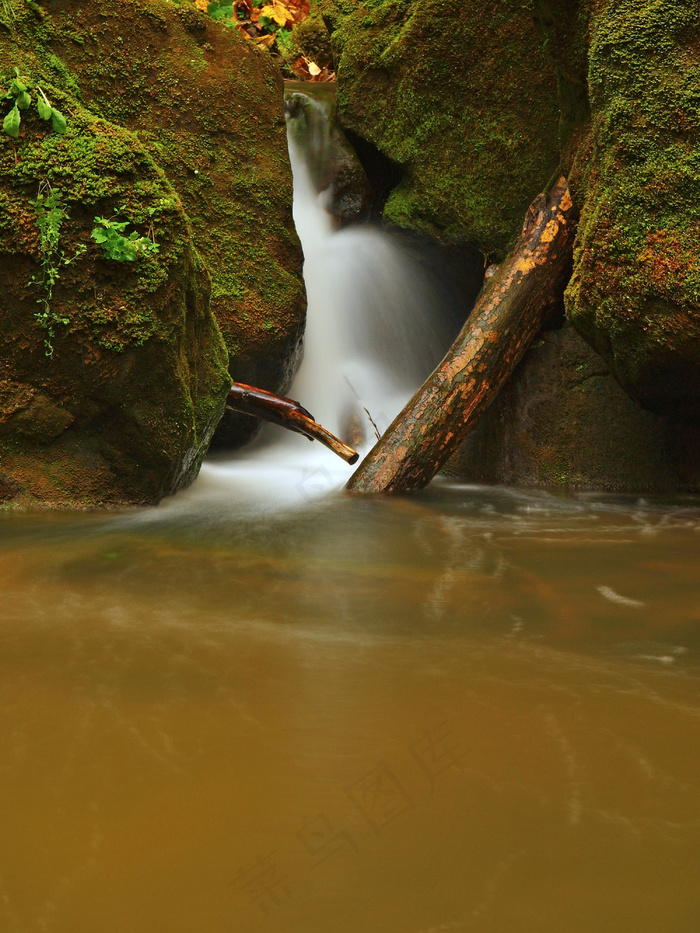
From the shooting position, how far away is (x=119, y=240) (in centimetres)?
482

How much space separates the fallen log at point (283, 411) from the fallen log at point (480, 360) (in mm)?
517

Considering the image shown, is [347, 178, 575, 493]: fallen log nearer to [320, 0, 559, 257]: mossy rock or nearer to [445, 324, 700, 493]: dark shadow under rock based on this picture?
[445, 324, 700, 493]: dark shadow under rock

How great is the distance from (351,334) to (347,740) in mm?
6694

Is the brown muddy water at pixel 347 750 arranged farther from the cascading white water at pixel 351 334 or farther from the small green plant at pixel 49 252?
the cascading white water at pixel 351 334

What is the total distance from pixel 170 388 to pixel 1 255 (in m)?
1.21

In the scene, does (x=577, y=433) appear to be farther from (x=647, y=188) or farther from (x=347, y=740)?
(x=347, y=740)

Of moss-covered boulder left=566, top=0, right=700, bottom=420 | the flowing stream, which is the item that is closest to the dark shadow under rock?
moss-covered boulder left=566, top=0, right=700, bottom=420

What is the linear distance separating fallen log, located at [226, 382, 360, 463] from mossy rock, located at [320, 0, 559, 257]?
2.19 m

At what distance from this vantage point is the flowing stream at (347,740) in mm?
1415

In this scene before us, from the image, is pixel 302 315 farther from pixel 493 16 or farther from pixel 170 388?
pixel 493 16

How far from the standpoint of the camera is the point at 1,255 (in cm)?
470

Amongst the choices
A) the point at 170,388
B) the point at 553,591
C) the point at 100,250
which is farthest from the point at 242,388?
the point at 553,591

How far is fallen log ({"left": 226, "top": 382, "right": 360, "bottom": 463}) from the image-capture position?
6789mm

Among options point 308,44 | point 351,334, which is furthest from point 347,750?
point 308,44
